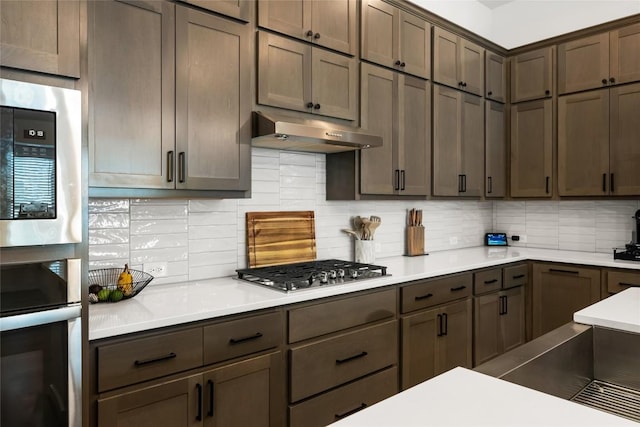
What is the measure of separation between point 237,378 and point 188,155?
1.08m

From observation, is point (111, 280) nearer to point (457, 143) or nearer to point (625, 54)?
point (457, 143)

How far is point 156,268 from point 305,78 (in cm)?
140

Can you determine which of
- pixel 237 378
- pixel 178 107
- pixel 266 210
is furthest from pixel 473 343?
pixel 178 107

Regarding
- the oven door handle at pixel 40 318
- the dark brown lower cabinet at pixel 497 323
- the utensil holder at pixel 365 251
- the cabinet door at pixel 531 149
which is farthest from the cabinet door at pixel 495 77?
the oven door handle at pixel 40 318

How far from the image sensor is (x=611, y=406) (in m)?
1.24

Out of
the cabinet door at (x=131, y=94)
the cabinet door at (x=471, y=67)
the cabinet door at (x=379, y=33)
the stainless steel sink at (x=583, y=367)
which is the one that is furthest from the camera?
the cabinet door at (x=471, y=67)

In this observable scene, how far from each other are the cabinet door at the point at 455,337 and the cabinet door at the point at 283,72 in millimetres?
1733

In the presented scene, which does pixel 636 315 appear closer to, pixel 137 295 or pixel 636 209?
pixel 137 295

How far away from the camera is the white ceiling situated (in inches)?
155

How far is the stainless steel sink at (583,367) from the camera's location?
1.18m

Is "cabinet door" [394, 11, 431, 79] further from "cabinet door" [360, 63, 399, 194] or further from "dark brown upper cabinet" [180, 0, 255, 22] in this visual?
"dark brown upper cabinet" [180, 0, 255, 22]

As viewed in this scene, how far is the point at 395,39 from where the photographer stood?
325cm

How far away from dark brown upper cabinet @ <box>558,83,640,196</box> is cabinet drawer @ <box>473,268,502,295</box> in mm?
1089

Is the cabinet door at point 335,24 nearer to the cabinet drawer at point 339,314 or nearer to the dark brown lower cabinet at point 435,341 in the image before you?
the cabinet drawer at point 339,314
